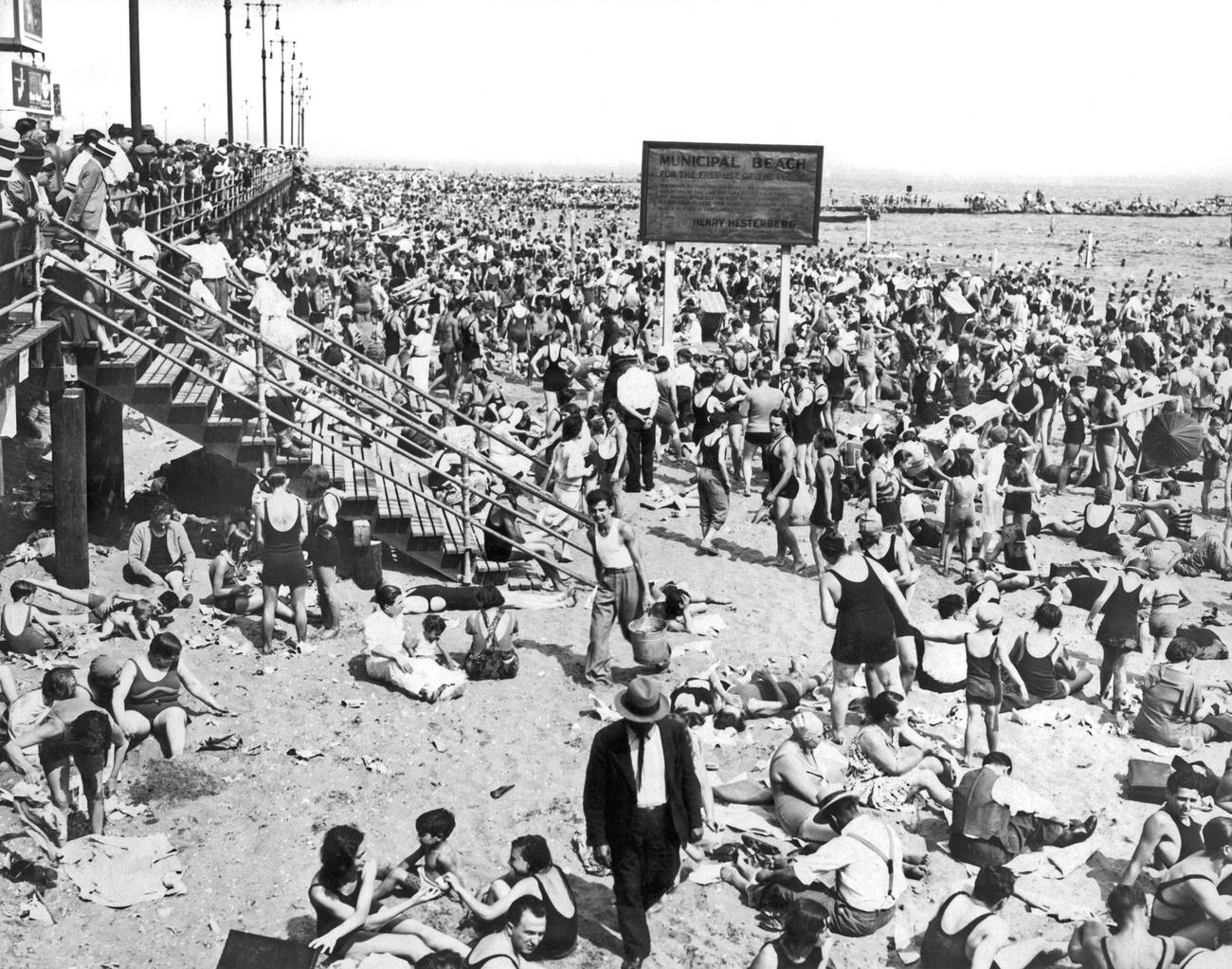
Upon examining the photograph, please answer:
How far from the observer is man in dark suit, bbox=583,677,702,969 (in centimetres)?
601

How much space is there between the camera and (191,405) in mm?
11328

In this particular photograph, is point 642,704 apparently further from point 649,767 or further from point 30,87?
point 30,87

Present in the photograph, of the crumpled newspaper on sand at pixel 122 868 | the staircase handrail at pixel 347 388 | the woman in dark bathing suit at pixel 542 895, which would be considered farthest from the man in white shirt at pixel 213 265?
the woman in dark bathing suit at pixel 542 895

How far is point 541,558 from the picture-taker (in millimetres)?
11086

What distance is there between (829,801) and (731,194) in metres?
12.9

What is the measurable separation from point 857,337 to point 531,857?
Result: 1691cm

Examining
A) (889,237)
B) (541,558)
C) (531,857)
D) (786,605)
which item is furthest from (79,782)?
(889,237)

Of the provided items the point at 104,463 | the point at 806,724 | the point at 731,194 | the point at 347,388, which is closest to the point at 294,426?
the point at 347,388

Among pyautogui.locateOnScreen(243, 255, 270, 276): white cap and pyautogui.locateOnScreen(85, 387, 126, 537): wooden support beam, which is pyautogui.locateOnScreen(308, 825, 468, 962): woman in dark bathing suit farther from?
pyautogui.locateOnScreen(243, 255, 270, 276): white cap

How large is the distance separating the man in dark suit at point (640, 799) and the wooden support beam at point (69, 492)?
6627 mm

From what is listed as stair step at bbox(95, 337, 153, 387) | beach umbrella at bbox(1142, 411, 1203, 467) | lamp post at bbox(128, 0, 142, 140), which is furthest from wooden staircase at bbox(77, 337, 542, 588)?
lamp post at bbox(128, 0, 142, 140)

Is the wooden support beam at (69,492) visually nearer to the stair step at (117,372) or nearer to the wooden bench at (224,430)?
the stair step at (117,372)

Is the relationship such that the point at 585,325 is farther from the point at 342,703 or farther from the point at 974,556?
the point at 342,703

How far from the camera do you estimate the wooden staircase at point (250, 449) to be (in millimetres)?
11359
